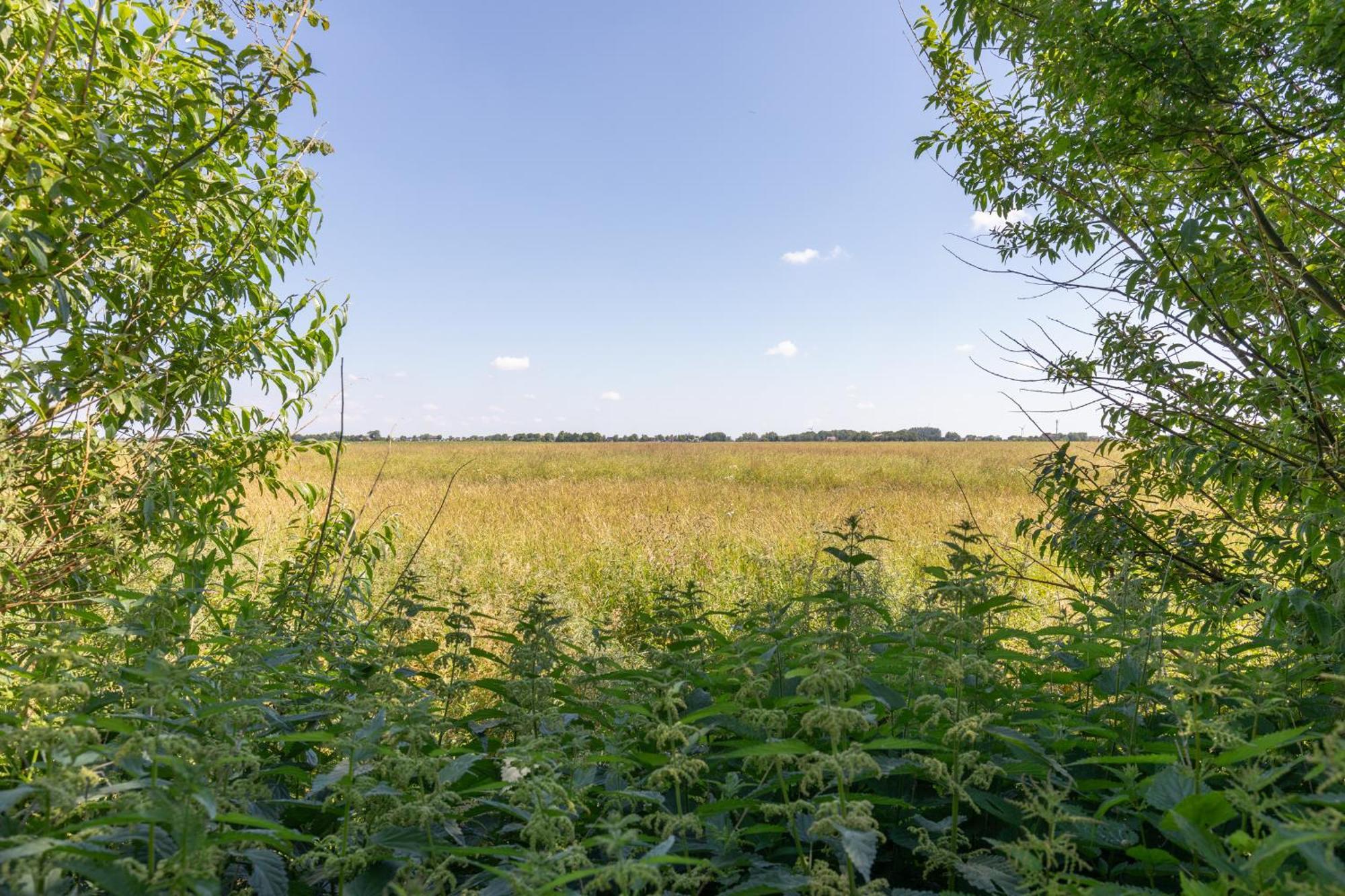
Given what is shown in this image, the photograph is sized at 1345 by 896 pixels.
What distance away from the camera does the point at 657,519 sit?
38.3 feet

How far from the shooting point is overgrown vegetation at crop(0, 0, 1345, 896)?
49.4 inches

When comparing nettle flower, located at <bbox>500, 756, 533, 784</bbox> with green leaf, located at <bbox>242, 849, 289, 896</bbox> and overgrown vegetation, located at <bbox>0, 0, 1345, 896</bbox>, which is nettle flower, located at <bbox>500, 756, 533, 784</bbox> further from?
green leaf, located at <bbox>242, 849, 289, 896</bbox>

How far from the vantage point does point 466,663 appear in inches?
97.0

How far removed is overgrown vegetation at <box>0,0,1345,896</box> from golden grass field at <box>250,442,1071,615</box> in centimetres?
84

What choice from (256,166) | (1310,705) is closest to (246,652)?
(256,166)

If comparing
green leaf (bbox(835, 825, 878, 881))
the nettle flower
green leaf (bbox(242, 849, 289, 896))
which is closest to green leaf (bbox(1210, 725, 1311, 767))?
green leaf (bbox(835, 825, 878, 881))

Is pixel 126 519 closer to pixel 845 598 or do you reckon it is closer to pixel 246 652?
pixel 246 652

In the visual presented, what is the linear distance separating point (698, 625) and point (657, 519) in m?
8.98

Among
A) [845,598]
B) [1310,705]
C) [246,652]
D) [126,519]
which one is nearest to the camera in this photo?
[246,652]

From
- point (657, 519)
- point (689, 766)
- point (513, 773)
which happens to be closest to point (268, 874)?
point (513, 773)

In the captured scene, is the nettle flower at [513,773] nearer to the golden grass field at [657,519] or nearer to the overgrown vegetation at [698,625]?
the overgrown vegetation at [698,625]

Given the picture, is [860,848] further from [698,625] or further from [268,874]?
[698,625]

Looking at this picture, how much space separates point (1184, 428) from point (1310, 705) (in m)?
1.57

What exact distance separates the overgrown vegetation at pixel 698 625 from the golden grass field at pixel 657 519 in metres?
0.84
